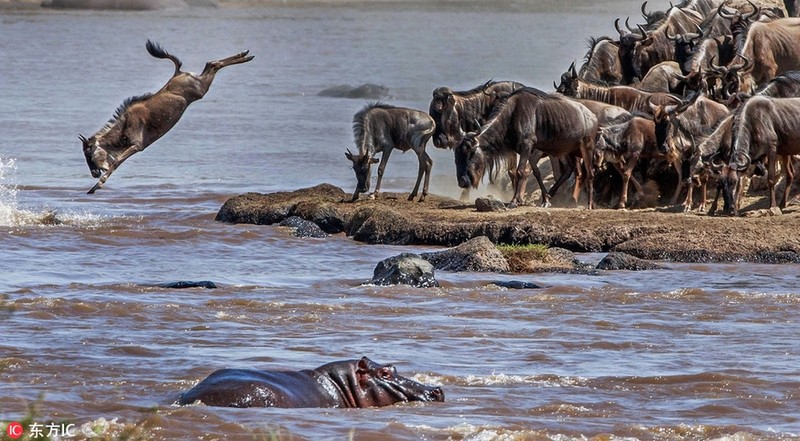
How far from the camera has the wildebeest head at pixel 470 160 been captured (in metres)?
18.2

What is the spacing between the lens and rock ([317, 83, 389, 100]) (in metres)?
41.8

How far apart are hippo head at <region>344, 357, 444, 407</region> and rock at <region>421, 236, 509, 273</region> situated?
5.77 metres

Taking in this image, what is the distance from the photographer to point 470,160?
60.0ft

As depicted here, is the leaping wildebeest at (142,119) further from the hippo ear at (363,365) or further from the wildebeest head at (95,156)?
the hippo ear at (363,365)

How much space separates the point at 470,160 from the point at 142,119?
359 centimetres

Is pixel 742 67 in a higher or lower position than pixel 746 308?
higher

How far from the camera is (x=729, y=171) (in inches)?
679

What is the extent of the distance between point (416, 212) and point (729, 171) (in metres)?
3.31

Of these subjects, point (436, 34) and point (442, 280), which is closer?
point (442, 280)

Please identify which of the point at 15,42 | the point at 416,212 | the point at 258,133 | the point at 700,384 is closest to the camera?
the point at 700,384

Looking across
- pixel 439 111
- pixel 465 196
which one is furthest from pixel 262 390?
pixel 439 111

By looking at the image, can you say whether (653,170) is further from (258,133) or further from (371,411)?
(258,133)

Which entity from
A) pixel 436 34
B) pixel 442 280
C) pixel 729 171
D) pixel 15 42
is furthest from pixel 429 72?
pixel 442 280

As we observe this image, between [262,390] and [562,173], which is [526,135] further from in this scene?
[262,390]
